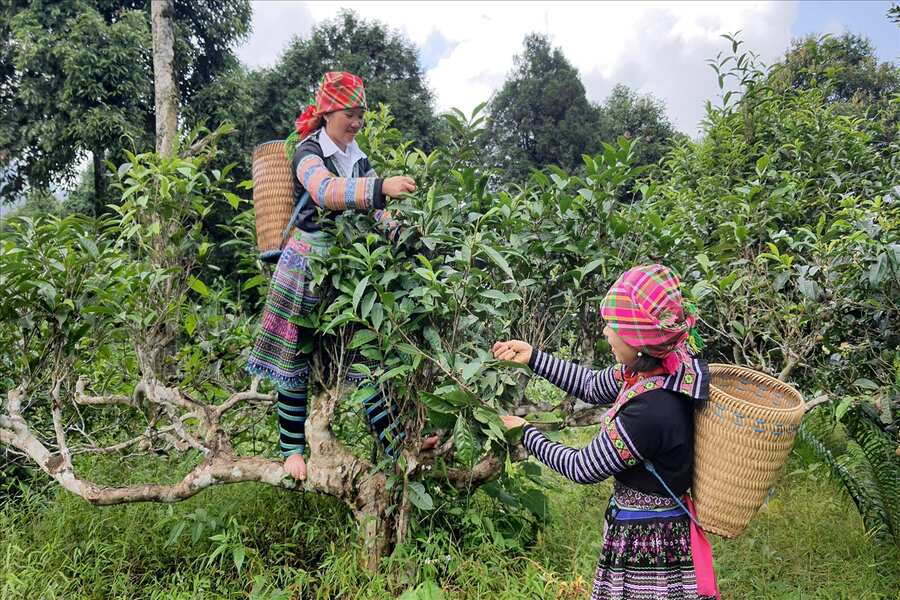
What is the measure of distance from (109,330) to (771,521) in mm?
3663

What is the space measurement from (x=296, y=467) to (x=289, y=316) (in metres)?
0.61

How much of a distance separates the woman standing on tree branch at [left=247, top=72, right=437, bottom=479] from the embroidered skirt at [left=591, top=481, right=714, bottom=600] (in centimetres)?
92

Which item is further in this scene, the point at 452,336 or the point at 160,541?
the point at 160,541

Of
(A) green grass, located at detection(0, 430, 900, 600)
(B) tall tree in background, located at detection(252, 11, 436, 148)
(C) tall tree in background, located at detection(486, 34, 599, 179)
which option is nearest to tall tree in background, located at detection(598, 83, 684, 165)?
(C) tall tree in background, located at detection(486, 34, 599, 179)

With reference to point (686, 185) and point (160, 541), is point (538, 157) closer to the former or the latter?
point (686, 185)

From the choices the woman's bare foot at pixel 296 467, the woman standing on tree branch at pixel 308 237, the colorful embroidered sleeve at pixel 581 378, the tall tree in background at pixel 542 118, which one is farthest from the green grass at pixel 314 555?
the tall tree in background at pixel 542 118

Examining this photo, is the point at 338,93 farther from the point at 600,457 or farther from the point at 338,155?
the point at 600,457

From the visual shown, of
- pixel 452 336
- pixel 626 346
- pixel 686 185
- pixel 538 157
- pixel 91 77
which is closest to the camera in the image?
pixel 626 346

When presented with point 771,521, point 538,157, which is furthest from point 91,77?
point 538,157

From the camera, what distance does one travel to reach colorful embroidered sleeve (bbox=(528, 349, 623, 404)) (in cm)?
192

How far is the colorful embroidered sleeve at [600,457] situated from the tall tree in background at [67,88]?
11508 millimetres

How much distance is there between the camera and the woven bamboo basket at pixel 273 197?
242cm

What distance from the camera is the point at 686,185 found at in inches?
179

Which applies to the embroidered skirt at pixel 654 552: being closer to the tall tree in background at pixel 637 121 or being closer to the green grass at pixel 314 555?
the green grass at pixel 314 555
